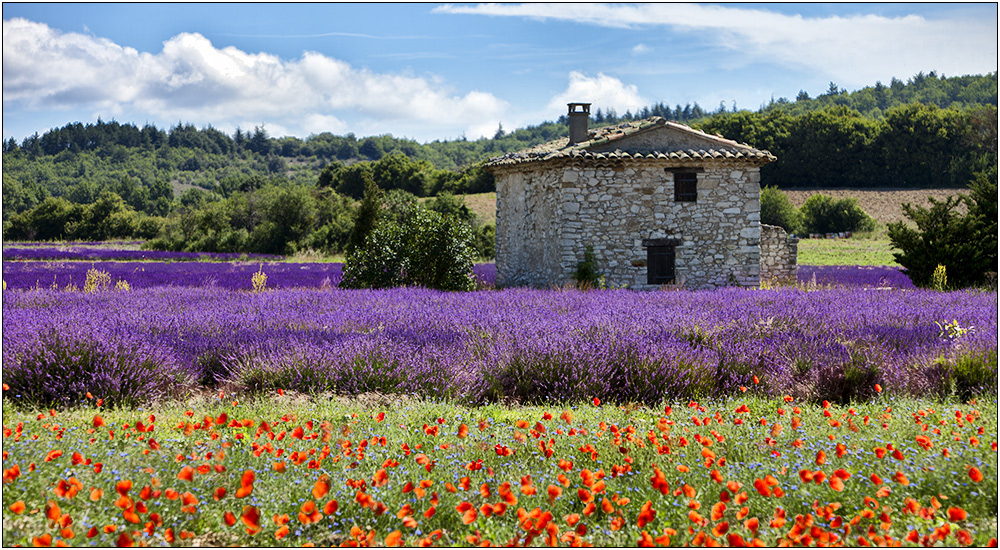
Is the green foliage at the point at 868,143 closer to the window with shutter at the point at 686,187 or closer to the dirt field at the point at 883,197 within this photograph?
the dirt field at the point at 883,197

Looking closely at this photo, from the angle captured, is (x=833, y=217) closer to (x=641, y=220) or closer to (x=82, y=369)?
(x=641, y=220)

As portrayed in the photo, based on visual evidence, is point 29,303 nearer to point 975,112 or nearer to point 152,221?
point 152,221

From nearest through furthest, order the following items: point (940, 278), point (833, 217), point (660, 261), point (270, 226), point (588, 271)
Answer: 1. point (940, 278)
2. point (588, 271)
3. point (660, 261)
4. point (270, 226)
5. point (833, 217)

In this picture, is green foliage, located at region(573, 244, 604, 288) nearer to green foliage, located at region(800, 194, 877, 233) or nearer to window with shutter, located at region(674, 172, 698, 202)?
window with shutter, located at region(674, 172, 698, 202)

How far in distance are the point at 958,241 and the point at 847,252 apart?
1879 cm

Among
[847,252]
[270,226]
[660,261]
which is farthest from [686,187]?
[270,226]

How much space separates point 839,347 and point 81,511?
523cm

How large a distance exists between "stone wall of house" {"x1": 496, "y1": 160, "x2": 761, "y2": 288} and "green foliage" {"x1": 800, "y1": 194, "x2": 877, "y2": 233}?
30.5 metres

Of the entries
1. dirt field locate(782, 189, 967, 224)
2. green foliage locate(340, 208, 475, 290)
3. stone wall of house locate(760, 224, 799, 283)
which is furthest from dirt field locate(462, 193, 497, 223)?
green foliage locate(340, 208, 475, 290)

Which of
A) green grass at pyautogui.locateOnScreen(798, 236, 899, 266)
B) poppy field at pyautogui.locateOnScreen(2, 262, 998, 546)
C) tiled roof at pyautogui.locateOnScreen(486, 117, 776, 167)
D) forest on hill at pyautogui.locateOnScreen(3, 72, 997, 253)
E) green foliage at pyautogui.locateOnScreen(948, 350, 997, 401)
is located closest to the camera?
poppy field at pyautogui.locateOnScreen(2, 262, 998, 546)

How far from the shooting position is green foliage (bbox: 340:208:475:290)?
12.5 m

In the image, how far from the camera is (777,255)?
16.2m

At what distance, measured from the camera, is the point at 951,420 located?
3.69m

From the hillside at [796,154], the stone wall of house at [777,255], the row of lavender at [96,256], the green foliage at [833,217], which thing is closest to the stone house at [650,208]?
the stone wall of house at [777,255]
